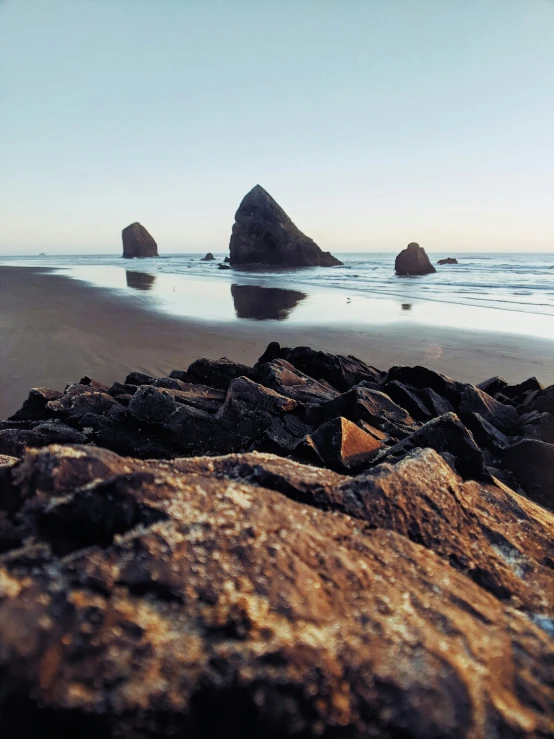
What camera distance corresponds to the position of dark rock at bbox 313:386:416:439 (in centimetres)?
391

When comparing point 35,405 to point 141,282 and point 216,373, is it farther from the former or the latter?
point 141,282

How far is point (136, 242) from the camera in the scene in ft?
286

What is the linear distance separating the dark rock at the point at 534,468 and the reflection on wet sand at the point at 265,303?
9617 millimetres

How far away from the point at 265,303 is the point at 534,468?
13.8 m

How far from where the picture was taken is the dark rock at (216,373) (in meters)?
5.51

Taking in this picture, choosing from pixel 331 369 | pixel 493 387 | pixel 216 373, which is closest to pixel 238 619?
pixel 216 373

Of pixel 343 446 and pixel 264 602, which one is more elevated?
pixel 264 602

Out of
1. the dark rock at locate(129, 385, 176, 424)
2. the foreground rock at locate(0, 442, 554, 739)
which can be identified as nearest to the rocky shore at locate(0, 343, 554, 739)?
the foreground rock at locate(0, 442, 554, 739)

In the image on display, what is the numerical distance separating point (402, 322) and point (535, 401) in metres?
7.38

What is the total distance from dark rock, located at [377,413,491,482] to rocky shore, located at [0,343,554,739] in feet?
1.94

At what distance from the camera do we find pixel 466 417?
4434 millimetres

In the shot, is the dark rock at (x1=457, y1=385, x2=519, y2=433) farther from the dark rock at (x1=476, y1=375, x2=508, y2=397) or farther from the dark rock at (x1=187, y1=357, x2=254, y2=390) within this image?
the dark rock at (x1=187, y1=357, x2=254, y2=390)

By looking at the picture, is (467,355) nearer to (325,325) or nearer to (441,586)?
(325,325)

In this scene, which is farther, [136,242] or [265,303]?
[136,242]
